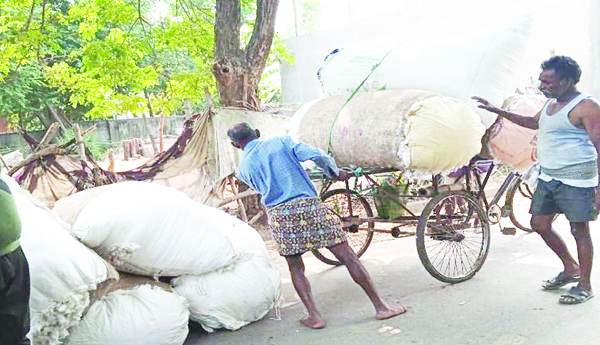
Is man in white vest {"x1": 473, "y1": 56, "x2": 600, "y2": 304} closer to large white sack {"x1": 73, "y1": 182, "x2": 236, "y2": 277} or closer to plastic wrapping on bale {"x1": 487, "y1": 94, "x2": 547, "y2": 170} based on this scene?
plastic wrapping on bale {"x1": 487, "y1": 94, "x2": 547, "y2": 170}

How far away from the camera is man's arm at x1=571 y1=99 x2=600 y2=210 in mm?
3176

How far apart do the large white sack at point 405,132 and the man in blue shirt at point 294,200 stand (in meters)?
0.55

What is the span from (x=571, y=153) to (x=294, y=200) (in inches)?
72.2

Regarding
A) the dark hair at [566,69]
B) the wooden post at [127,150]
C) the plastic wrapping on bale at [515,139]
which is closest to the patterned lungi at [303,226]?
the plastic wrapping on bale at [515,139]

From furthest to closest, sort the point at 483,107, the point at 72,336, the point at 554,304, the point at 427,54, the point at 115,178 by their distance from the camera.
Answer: the point at 115,178, the point at 427,54, the point at 483,107, the point at 554,304, the point at 72,336

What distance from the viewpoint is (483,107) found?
3719 mm

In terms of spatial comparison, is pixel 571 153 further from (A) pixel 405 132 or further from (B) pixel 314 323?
(B) pixel 314 323

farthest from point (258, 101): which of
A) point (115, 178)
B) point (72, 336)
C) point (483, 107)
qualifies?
point (72, 336)

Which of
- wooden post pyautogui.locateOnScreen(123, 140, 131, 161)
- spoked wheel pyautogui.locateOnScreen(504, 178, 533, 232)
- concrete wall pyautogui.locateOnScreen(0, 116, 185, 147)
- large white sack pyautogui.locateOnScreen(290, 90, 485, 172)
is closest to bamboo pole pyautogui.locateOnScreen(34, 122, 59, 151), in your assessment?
large white sack pyautogui.locateOnScreen(290, 90, 485, 172)

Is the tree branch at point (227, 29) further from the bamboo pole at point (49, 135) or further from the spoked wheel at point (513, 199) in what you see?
the spoked wheel at point (513, 199)

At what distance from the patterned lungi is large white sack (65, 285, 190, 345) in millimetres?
779

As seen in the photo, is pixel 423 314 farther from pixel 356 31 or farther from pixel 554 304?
pixel 356 31

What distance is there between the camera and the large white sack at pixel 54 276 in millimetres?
2600

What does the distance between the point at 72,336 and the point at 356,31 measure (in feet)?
37.6
